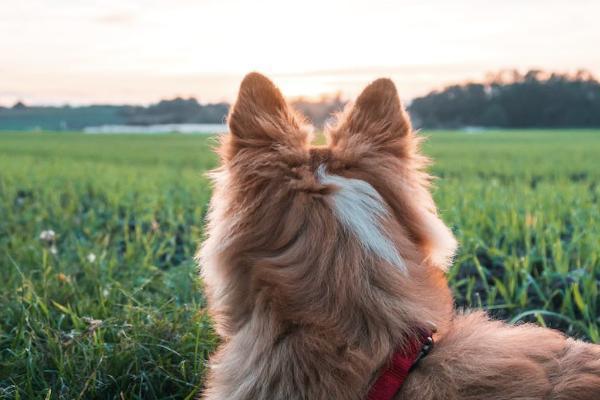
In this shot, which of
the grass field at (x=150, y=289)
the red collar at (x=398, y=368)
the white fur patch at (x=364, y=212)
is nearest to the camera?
the red collar at (x=398, y=368)

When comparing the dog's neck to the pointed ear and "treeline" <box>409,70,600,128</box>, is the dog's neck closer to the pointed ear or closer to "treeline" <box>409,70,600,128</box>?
the pointed ear

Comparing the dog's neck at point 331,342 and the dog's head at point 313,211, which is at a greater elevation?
the dog's head at point 313,211

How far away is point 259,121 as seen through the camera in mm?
2402

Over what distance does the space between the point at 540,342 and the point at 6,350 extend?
3293 millimetres

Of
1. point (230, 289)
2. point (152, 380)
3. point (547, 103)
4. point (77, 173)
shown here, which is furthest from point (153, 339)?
point (547, 103)

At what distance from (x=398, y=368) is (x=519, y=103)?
72970mm

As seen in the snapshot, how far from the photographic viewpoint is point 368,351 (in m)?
2.02

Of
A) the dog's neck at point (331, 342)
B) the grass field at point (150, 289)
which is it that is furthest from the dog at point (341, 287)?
the grass field at point (150, 289)

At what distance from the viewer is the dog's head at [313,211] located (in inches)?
81.7

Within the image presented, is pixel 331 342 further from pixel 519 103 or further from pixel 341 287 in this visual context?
→ pixel 519 103

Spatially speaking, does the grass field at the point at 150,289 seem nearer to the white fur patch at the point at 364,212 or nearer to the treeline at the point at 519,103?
the white fur patch at the point at 364,212

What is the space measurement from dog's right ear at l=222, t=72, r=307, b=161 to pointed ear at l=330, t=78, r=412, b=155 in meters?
0.21

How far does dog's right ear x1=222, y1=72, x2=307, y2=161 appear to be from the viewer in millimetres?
2408

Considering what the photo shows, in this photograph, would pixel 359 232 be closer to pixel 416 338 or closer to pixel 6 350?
pixel 416 338
